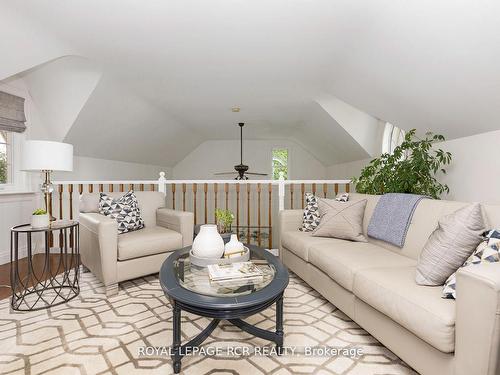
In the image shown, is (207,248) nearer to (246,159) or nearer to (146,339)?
(146,339)

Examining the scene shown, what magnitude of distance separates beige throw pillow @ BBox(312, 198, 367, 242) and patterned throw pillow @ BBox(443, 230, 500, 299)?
112 cm

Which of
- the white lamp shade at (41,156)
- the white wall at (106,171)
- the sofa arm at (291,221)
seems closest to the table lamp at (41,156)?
Answer: the white lamp shade at (41,156)

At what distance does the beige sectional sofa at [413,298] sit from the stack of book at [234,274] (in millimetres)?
627

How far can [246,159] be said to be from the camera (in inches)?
307

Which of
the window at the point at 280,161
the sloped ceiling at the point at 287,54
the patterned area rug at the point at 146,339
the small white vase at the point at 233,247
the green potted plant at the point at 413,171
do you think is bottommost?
the patterned area rug at the point at 146,339

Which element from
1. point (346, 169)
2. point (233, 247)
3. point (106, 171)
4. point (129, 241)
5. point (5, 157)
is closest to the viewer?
point (233, 247)

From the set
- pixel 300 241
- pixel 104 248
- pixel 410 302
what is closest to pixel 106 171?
pixel 104 248

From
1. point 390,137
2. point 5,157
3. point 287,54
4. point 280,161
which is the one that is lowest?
point 5,157

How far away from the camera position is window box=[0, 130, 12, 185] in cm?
345

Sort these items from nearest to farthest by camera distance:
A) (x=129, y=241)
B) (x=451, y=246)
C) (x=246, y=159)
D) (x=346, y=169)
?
(x=451, y=246) → (x=129, y=241) → (x=346, y=169) → (x=246, y=159)

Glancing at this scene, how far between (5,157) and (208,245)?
3258mm

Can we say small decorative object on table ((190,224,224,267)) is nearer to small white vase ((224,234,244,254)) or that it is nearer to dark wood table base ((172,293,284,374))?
small white vase ((224,234,244,254))

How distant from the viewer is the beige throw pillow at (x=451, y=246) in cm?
143

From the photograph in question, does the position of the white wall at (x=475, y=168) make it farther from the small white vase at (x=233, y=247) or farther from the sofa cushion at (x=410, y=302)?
the small white vase at (x=233, y=247)
